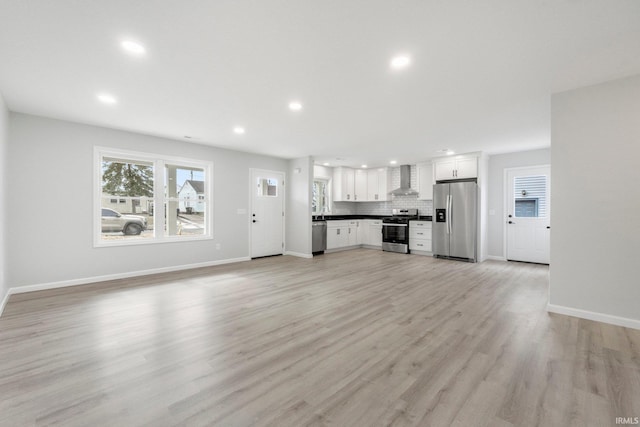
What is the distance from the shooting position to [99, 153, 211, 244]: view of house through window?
480 centimetres

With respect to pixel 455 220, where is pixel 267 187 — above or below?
above

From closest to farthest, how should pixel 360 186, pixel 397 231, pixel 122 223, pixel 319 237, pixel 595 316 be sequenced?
pixel 595 316 < pixel 122 223 < pixel 319 237 < pixel 397 231 < pixel 360 186

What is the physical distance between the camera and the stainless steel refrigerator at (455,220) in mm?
6410

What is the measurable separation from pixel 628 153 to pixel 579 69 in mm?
1070

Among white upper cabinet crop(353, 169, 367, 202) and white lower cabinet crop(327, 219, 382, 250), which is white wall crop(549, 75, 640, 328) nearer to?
white lower cabinet crop(327, 219, 382, 250)

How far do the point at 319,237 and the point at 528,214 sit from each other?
5008mm

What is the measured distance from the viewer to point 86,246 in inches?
175

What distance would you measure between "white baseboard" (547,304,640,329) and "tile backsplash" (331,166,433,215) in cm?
→ 490

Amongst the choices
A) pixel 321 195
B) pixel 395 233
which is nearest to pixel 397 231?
pixel 395 233

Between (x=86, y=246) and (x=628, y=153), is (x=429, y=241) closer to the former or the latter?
(x=628, y=153)

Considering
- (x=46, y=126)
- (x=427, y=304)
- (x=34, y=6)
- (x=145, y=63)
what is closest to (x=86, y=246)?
(x=46, y=126)

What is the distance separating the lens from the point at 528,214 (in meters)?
6.26

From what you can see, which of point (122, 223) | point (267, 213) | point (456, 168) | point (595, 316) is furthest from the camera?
point (267, 213)

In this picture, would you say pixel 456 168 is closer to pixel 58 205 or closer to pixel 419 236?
pixel 419 236
